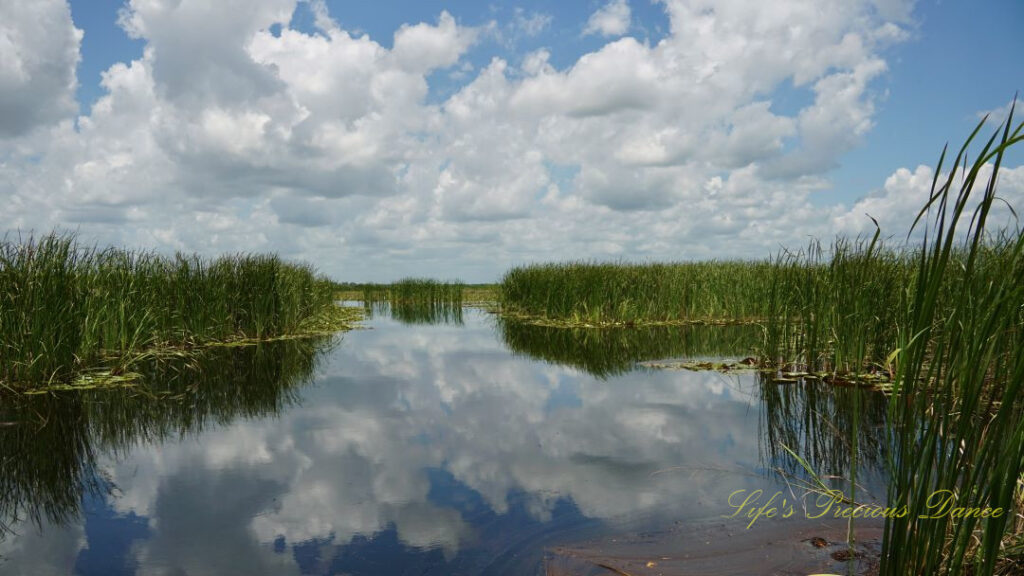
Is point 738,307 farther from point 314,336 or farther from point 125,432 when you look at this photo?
point 125,432

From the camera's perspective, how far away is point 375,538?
408 centimetres

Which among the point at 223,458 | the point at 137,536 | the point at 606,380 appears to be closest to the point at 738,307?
the point at 606,380

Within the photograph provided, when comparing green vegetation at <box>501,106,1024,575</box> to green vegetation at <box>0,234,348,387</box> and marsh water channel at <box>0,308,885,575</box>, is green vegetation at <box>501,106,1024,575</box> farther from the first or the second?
green vegetation at <box>0,234,348,387</box>

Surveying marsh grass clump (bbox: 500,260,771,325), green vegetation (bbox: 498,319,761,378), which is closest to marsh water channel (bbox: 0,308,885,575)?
green vegetation (bbox: 498,319,761,378)

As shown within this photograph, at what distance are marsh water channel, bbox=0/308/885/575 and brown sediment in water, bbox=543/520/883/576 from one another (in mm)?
17

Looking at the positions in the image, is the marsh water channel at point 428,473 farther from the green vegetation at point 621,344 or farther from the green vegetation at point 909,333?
the green vegetation at point 621,344

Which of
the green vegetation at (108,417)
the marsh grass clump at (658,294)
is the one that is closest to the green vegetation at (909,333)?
the marsh grass clump at (658,294)

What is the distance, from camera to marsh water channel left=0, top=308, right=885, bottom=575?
387cm

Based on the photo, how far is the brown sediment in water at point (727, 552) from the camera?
3.52 m

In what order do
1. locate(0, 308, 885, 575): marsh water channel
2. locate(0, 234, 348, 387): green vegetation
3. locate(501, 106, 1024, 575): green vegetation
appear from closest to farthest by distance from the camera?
locate(501, 106, 1024, 575): green vegetation, locate(0, 308, 885, 575): marsh water channel, locate(0, 234, 348, 387): green vegetation

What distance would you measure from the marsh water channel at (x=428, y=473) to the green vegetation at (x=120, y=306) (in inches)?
33.8

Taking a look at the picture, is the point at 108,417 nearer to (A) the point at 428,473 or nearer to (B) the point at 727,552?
(A) the point at 428,473

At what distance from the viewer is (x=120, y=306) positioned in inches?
421

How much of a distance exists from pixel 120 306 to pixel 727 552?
35.3ft
